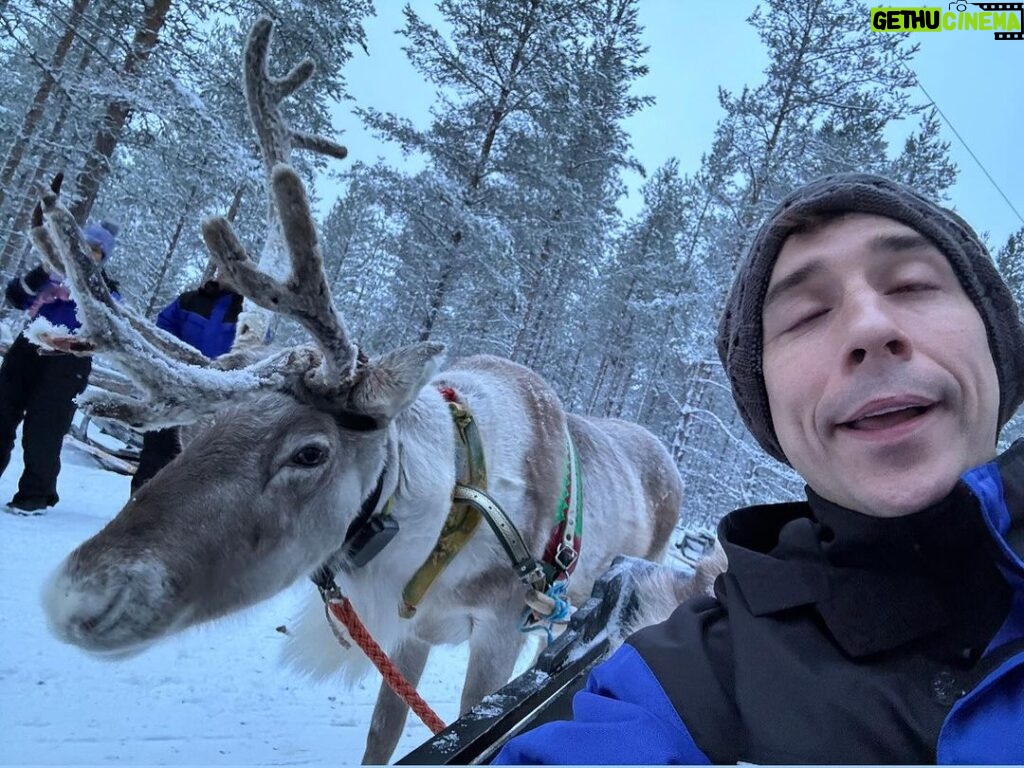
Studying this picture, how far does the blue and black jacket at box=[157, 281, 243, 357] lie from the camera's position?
4727 millimetres

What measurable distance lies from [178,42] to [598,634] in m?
11.8

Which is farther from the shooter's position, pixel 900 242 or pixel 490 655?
pixel 490 655

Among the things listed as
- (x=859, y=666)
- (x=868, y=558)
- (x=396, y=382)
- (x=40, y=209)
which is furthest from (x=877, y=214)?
(x=40, y=209)

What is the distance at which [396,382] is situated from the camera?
2.20m

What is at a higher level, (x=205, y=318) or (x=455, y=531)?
(x=205, y=318)

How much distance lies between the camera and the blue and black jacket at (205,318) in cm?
473

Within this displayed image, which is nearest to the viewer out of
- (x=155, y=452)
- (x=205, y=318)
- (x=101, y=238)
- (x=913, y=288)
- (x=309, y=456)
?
(x=913, y=288)

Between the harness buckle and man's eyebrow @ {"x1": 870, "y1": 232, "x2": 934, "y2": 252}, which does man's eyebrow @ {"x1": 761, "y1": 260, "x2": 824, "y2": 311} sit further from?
the harness buckle

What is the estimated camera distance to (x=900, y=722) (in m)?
0.98

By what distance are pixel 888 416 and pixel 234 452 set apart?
1979 mm

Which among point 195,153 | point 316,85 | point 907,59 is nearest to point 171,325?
point 195,153

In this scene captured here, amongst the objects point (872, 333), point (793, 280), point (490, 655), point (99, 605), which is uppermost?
point (793, 280)

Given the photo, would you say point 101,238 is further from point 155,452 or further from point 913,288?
point 913,288

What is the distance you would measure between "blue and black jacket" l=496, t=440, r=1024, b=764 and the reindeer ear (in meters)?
1.31
